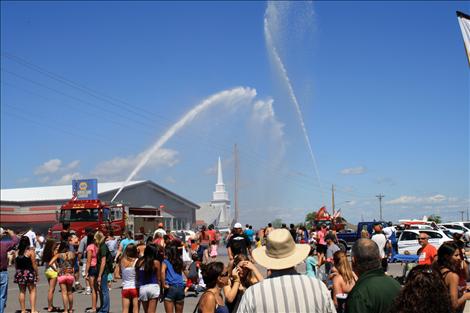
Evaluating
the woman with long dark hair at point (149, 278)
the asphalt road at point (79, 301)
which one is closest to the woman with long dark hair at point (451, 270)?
the woman with long dark hair at point (149, 278)

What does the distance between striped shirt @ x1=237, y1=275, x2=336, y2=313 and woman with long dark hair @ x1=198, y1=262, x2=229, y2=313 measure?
6.70 feet

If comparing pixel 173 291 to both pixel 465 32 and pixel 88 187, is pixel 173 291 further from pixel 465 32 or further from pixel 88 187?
pixel 88 187

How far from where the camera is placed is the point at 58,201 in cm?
6378

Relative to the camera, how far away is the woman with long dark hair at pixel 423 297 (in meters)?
3.54

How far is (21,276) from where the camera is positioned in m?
12.7

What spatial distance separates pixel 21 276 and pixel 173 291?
517 cm

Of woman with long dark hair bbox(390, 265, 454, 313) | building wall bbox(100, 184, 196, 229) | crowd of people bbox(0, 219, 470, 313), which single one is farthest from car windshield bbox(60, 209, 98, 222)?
building wall bbox(100, 184, 196, 229)

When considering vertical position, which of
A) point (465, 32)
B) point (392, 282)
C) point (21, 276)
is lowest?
point (21, 276)

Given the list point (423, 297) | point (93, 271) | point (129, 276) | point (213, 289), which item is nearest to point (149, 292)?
point (129, 276)

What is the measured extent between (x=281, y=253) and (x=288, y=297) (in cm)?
51

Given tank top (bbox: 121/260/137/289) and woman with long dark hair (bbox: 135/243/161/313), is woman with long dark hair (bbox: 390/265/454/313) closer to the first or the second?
woman with long dark hair (bbox: 135/243/161/313)

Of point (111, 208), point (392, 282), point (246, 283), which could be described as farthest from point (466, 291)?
point (111, 208)

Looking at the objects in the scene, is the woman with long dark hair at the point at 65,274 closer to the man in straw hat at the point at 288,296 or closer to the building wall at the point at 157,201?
the man in straw hat at the point at 288,296

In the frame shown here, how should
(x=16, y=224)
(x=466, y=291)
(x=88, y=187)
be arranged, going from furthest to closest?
(x=16, y=224), (x=88, y=187), (x=466, y=291)
